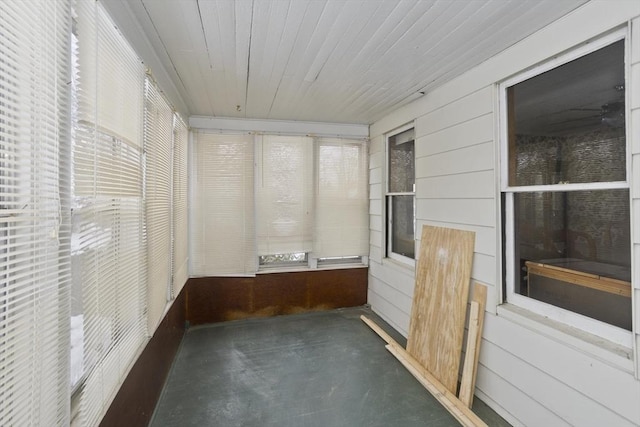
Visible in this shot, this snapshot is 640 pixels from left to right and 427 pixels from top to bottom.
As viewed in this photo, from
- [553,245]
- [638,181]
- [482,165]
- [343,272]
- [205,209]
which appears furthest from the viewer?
[343,272]

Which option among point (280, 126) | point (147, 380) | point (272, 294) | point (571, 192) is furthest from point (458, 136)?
point (147, 380)

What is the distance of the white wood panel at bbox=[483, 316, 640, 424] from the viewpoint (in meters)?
1.37

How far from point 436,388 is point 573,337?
1.05 meters

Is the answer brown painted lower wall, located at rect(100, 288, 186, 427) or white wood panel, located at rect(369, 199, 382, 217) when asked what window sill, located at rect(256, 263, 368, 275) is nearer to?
white wood panel, located at rect(369, 199, 382, 217)

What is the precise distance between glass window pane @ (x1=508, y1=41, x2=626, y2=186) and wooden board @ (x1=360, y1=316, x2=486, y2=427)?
62.4 inches

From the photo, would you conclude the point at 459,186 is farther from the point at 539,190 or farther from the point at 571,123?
the point at 571,123

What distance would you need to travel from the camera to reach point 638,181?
1.35m

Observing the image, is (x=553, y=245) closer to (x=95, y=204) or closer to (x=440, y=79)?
(x=440, y=79)

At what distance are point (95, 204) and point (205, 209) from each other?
242 cm

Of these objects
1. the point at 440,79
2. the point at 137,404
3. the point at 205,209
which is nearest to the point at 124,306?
the point at 137,404

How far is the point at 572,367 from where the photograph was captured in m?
1.58

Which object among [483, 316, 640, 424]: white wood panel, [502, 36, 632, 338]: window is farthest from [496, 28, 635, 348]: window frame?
[483, 316, 640, 424]: white wood panel

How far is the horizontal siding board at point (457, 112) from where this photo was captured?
Result: 7.00 ft

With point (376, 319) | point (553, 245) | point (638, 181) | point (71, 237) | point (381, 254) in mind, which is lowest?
point (376, 319)
